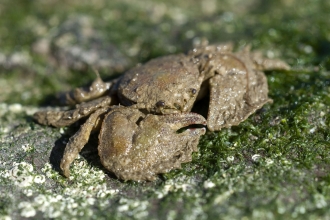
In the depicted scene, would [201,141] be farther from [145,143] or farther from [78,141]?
[78,141]

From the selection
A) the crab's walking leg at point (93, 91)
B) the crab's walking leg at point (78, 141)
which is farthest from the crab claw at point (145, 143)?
the crab's walking leg at point (93, 91)

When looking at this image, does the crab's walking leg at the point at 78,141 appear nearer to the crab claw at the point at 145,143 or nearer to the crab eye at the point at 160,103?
the crab claw at the point at 145,143

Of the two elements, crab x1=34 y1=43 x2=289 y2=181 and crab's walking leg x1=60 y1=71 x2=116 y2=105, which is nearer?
crab x1=34 y1=43 x2=289 y2=181

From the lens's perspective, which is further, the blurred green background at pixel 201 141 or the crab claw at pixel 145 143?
the crab claw at pixel 145 143

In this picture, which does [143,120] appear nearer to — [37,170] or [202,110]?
[202,110]

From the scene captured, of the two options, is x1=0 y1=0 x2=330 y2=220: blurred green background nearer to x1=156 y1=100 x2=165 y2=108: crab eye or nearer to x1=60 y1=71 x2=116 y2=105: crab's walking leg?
x1=60 y1=71 x2=116 y2=105: crab's walking leg

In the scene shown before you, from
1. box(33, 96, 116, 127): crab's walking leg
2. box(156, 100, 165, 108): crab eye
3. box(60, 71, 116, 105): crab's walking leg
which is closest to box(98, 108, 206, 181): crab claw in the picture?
box(156, 100, 165, 108): crab eye
